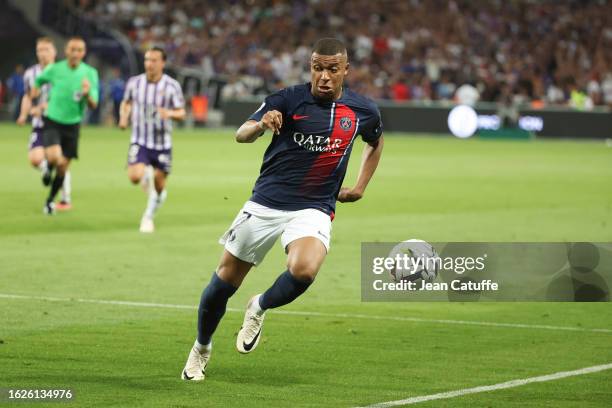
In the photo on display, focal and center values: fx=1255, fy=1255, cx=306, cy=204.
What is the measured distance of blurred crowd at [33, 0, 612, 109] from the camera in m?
47.0

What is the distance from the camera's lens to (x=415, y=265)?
436 inches

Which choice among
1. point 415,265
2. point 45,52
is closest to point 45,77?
point 45,52

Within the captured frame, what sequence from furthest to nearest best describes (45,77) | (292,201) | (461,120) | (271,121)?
(461,120) → (45,77) → (292,201) → (271,121)

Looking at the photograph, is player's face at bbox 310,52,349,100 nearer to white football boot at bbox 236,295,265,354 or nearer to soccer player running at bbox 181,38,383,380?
soccer player running at bbox 181,38,383,380

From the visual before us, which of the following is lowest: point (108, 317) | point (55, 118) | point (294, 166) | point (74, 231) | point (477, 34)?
point (108, 317)

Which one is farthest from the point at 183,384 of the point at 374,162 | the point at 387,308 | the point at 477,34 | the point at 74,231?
the point at 477,34

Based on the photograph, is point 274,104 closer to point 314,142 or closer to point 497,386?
point 314,142

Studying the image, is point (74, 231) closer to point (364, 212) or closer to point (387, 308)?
point (364, 212)

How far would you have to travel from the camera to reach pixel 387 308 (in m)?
11.1

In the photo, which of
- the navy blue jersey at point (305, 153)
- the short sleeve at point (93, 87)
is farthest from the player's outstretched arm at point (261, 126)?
the short sleeve at point (93, 87)

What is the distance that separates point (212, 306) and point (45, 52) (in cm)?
1331

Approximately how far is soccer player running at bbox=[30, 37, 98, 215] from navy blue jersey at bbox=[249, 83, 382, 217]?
11369 millimetres

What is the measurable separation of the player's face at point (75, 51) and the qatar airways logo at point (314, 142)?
11444 millimetres

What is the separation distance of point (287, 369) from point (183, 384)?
86 centimetres
